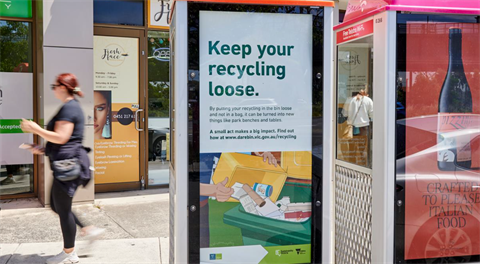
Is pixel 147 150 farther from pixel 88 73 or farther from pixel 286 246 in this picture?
pixel 286 246

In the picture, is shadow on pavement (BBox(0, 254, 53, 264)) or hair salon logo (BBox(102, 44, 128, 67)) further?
hair salon logo (BBox(102, 44, 128, 67))

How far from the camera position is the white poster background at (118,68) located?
292 inches

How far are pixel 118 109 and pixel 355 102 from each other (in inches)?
198

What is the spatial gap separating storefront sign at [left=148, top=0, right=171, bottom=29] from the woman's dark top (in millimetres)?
3864

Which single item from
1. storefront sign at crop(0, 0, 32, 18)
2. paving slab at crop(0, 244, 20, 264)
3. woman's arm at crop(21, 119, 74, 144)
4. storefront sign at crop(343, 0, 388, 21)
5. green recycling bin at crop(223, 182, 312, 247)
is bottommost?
paving slab at crop(0, 244, 20, 264)

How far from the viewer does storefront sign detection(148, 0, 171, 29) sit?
771 cm

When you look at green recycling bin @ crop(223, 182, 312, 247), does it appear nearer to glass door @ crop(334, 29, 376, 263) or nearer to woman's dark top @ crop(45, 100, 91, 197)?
glass door @ crop(334, 29, 376, 263)

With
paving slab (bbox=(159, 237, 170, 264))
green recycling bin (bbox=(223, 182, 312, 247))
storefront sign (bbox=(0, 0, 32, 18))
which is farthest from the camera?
storefront sign (bbox=(0, 0, 32, 18))

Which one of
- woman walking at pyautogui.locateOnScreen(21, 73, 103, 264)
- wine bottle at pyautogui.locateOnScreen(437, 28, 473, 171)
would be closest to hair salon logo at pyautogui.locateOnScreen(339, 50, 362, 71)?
wine bottle at pyautogui.locateOnScreen(437, 28, 473, 171)

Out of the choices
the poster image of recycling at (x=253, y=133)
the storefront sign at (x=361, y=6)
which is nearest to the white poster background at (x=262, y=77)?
the poster image of recycling at (x=253, y=133)

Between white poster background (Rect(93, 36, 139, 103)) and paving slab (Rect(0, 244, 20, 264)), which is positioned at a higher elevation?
white poster background (Rect(93, 36, 139, 103))

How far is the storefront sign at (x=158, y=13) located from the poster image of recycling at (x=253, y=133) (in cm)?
524

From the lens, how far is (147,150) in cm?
782

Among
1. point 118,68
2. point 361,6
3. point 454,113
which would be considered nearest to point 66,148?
point 361,6
